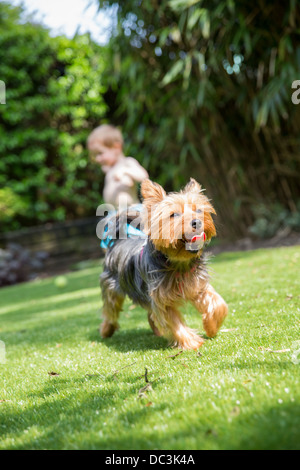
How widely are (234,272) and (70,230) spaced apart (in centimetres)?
776

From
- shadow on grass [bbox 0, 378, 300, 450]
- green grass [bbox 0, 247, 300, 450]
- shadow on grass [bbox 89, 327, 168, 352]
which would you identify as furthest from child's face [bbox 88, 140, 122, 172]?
shadow on grass [bbox 0, 378, 300, 450]

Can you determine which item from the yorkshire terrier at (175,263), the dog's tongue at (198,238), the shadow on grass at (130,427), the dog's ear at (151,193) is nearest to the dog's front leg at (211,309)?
the yorkshire terrier at (175,263)

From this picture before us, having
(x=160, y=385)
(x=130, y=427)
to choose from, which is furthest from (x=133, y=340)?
(x=130, y=427)

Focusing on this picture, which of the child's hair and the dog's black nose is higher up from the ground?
the child's hair

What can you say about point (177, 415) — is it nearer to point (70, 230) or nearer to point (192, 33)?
point (192, 33)

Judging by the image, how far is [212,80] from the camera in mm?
9359

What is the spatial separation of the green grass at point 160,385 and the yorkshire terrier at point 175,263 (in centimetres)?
19

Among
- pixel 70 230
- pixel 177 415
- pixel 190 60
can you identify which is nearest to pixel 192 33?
pixel 190 60

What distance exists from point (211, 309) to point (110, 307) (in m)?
1.18

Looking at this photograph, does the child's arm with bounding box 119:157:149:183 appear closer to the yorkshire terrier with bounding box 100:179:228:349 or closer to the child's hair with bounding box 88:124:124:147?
the child's hair with bounding box 88:124:124:147

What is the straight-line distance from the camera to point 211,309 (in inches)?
134

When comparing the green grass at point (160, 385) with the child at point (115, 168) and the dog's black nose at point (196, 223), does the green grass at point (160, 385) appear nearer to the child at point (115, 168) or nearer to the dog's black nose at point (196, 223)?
the dog's black nose at point (196, 223)

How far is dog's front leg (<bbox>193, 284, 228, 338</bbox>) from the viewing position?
342 cm

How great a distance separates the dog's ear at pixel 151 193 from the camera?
3338 mm
